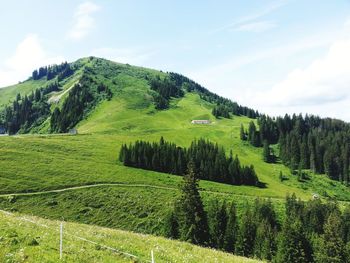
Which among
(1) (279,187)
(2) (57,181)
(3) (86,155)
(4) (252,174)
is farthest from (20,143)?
(1) (279,187)

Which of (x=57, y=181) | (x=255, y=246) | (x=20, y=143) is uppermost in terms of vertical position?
(x=20, y=143)

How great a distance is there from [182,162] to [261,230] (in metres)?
67.4

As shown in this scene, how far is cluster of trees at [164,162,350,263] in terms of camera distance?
215 feet

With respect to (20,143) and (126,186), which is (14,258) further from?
(20,143)

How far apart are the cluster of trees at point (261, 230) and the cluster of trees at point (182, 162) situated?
137 feet

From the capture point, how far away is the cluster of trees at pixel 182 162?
144500 mm

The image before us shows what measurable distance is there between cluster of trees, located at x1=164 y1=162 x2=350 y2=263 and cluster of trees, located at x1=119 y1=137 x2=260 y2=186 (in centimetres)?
4178

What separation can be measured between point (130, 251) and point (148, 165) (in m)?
126

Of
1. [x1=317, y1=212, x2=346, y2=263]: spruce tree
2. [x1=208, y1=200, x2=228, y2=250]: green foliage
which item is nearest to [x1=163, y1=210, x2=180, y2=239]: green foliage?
[x1=208, y1=200, x2=228, y2=250]: green foliage

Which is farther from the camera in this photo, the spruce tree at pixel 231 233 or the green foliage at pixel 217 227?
the green foliage at pixel 217 227

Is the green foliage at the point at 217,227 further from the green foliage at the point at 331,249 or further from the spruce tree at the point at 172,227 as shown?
the green foliage at the point at 331,249

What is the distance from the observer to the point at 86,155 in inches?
5635

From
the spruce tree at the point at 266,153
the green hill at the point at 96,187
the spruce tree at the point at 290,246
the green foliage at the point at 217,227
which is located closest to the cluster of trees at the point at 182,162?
the green hill at the point at 96,187

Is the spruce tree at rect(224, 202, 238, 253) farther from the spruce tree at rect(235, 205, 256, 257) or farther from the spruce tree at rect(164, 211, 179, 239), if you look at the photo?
the spruce tree at rect(164, 211, 179, 239)
